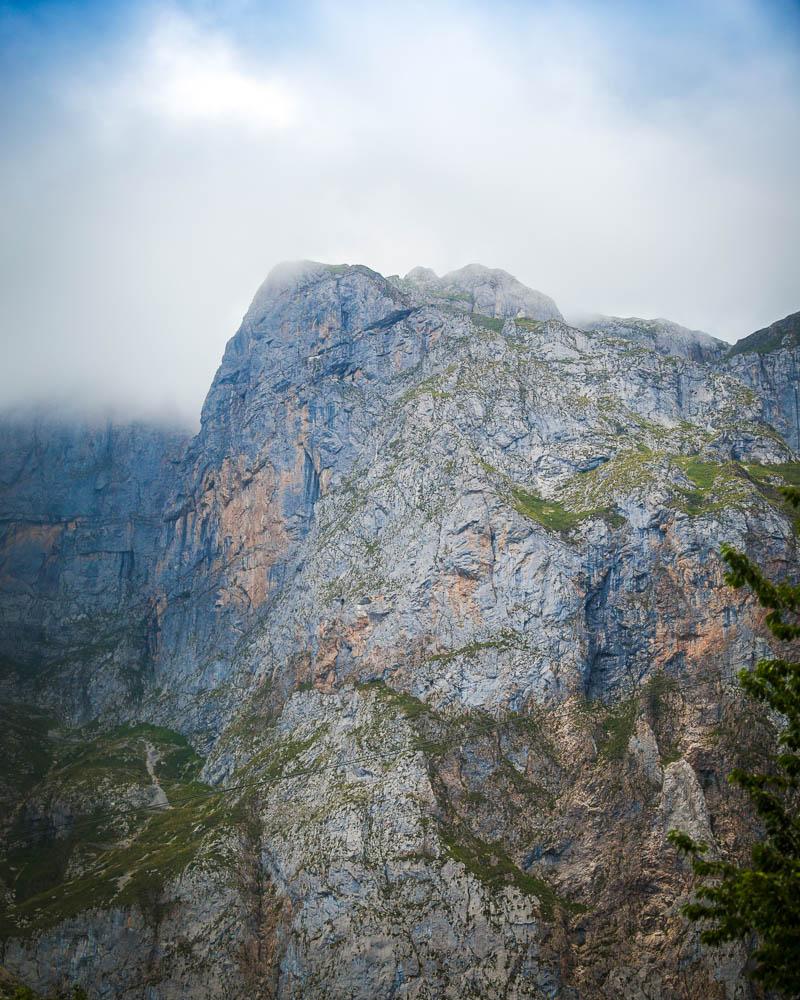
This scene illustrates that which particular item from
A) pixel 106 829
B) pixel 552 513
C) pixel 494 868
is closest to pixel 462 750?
pixel 494 868

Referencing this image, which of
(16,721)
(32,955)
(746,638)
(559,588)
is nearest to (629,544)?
(559,588)

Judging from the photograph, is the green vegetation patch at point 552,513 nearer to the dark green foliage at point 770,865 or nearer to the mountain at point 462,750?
the mountain at point 462,750

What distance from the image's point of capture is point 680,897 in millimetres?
102500

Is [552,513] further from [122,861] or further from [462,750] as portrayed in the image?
[122,861]

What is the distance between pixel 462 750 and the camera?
4998 inches

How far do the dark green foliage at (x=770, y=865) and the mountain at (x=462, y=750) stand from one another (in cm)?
8092

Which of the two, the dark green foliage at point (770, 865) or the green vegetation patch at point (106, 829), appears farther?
the green vegetation patch at point (106, 829)

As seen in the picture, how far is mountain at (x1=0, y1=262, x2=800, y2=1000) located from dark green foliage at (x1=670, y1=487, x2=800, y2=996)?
8092 centimetres

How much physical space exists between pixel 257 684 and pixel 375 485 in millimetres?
50349

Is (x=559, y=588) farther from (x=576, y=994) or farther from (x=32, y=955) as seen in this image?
(x=32, y=955)

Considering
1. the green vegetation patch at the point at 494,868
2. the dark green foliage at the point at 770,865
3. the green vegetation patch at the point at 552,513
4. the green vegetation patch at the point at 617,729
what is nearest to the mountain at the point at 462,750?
the green vegetation patch at the point at 494,868

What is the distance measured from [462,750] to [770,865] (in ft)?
332

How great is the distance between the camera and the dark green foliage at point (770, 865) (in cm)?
2734

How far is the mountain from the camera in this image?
108 m
